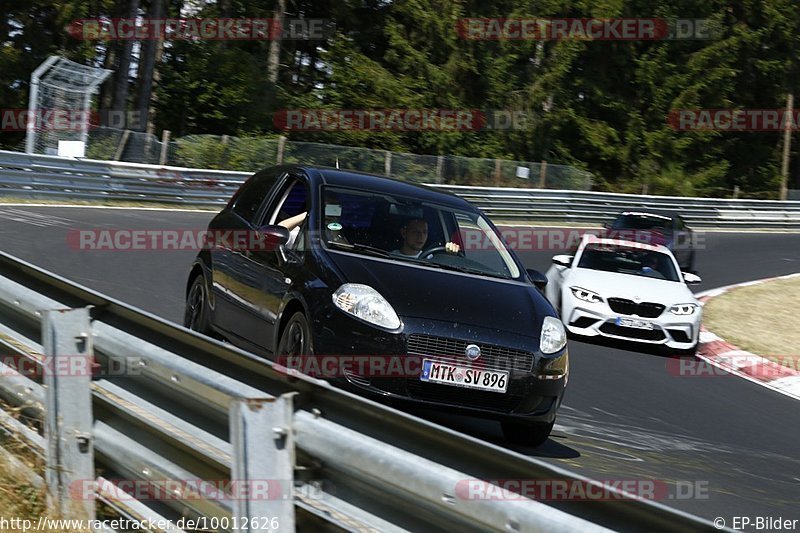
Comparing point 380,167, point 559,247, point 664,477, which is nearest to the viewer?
point 664,477

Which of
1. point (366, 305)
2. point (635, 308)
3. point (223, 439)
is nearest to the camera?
point (223, 439)

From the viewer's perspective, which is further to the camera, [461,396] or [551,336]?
[551,336]

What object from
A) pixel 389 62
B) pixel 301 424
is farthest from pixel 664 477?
pixel 389 62

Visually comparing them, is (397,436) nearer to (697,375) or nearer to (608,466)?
(608,466)

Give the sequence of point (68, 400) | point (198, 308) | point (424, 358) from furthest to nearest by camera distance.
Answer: point (198, 308)
point (424, 358)
point (68, 400)

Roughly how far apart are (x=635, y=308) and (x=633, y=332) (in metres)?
0.31

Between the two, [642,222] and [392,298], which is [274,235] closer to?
[392,298]

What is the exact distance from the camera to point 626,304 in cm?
1387

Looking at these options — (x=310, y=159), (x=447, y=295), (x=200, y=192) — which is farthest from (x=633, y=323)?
(x=310, y=159)

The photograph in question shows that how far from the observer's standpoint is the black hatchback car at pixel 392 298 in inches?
266

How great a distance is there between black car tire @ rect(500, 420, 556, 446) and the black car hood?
24.8 inches

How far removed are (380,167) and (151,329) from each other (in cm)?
2753

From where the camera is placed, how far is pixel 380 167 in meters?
32.0

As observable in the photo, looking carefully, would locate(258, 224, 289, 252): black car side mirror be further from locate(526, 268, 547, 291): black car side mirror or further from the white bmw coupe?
the white bmw coupe
